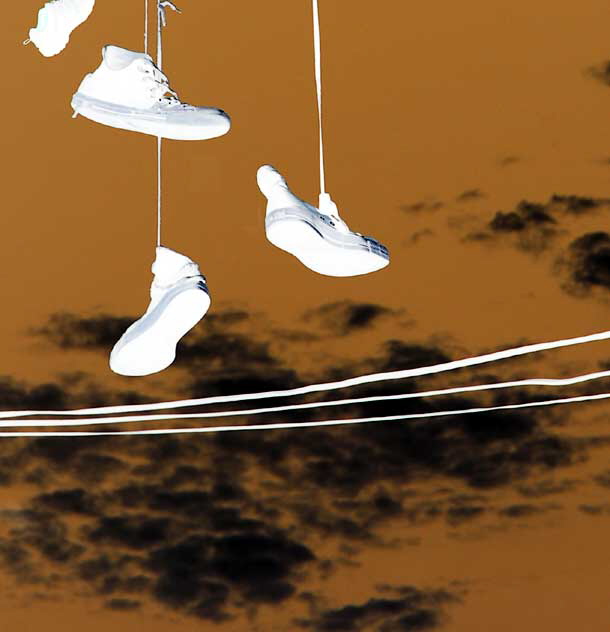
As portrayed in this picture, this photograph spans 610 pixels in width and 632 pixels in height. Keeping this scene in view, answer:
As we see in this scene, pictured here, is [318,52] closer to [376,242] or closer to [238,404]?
[376,242]

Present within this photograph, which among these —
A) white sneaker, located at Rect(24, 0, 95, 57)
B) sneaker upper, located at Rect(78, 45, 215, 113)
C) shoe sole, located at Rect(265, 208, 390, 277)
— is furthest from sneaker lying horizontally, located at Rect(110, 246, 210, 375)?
white sneaker, located at Rect(24, 0, 95, 57)

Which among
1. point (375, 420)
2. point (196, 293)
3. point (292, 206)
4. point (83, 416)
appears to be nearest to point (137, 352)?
point (196, 293)

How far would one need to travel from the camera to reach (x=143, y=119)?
3020 millimetres

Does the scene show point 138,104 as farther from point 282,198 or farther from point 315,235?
point 315,235

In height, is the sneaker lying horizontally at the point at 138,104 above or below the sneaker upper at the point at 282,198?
above

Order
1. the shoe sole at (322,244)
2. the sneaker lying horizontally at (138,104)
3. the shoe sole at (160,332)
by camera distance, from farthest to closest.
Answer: the sneaker lying horizontally at (138,104), the shoe sole at (160,332), the shoe sole at (322,244)

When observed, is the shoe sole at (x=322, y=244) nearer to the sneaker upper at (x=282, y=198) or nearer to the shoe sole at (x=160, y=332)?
the sneaker upper at (x=282, y=198)

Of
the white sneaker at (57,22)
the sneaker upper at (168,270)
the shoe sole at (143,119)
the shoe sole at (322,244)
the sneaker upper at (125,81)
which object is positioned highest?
the white sneaker at (57,22)

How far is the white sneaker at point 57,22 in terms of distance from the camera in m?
Answer: 3.02

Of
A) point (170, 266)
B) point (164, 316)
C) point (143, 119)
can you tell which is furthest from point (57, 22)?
point (164, 316)

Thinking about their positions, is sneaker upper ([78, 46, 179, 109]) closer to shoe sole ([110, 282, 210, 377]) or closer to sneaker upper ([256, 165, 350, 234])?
sneaker upper ([256, 165, 350, 234])

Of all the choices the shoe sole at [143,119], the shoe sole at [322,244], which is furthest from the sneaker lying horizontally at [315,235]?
the shoe sole at [143,119]

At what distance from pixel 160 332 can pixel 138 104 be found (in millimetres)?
507

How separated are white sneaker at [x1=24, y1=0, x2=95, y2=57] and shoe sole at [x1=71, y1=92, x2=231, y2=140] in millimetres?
118
